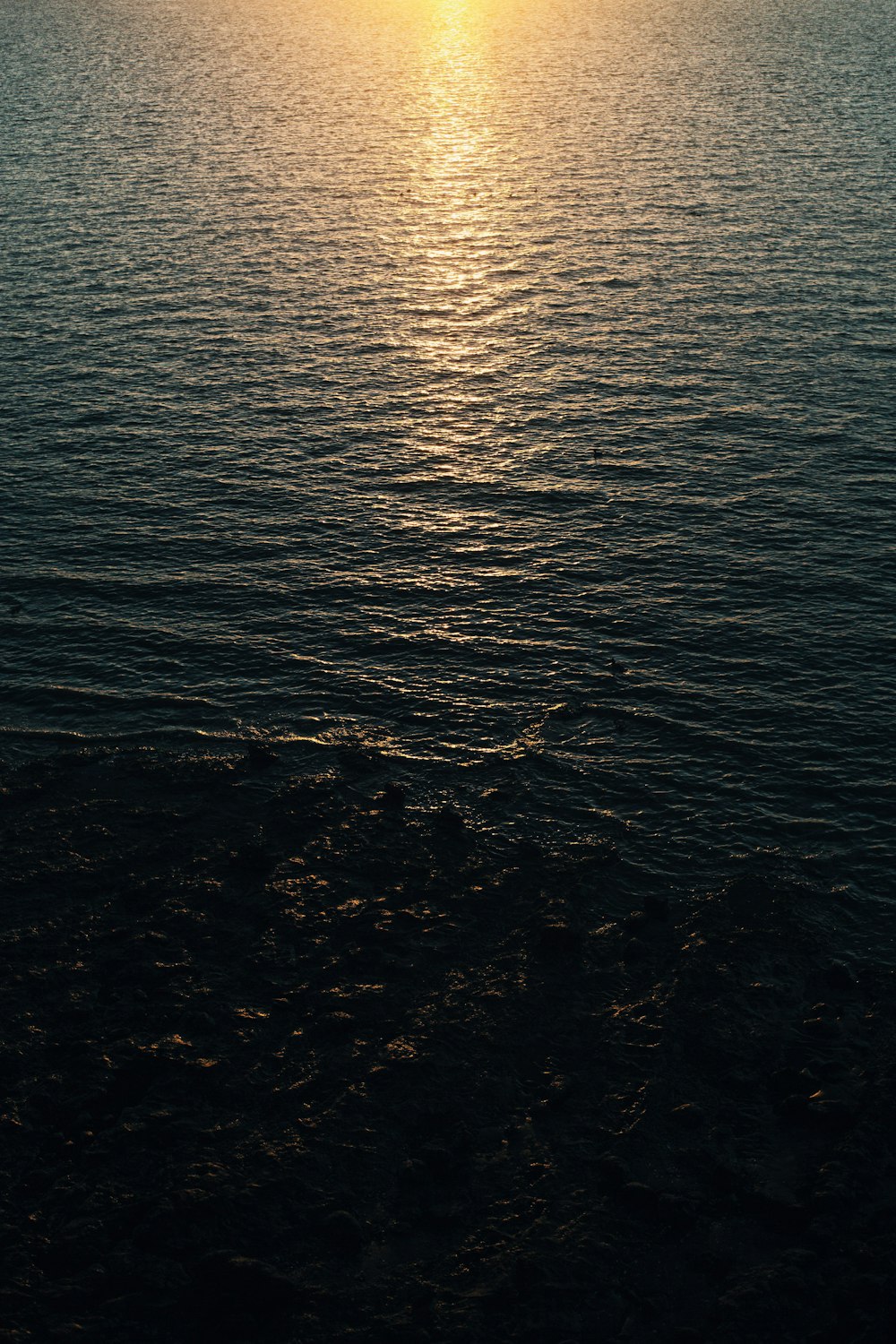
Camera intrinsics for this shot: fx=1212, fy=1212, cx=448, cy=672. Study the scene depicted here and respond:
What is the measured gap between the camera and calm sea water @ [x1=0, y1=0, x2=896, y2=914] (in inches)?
2467

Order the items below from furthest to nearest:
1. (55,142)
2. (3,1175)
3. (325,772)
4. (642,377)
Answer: (55,142), (642,377), (325,772), (3,1175)

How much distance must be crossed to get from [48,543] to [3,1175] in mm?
46490

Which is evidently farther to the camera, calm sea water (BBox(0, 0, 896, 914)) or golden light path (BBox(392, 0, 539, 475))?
golden light path (BBox(392, 0, 539, 475))

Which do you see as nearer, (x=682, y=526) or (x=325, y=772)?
(x=325, y=772)

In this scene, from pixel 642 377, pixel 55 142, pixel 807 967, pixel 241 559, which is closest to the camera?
pixel 807 967

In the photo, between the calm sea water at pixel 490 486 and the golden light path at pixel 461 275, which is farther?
the golden light path at pixel 461 275

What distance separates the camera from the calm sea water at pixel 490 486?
62.7 m

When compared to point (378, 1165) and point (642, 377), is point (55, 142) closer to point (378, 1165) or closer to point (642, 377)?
point (642, 377)

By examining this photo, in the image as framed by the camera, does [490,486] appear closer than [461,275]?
Yes

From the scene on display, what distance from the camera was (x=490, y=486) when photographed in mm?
85188

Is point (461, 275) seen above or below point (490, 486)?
above

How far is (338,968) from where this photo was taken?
49.9 meters

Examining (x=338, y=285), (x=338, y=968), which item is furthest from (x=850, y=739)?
(x=338, y=285)

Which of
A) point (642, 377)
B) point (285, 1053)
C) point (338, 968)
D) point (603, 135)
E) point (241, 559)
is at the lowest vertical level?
point (285, 1053)
